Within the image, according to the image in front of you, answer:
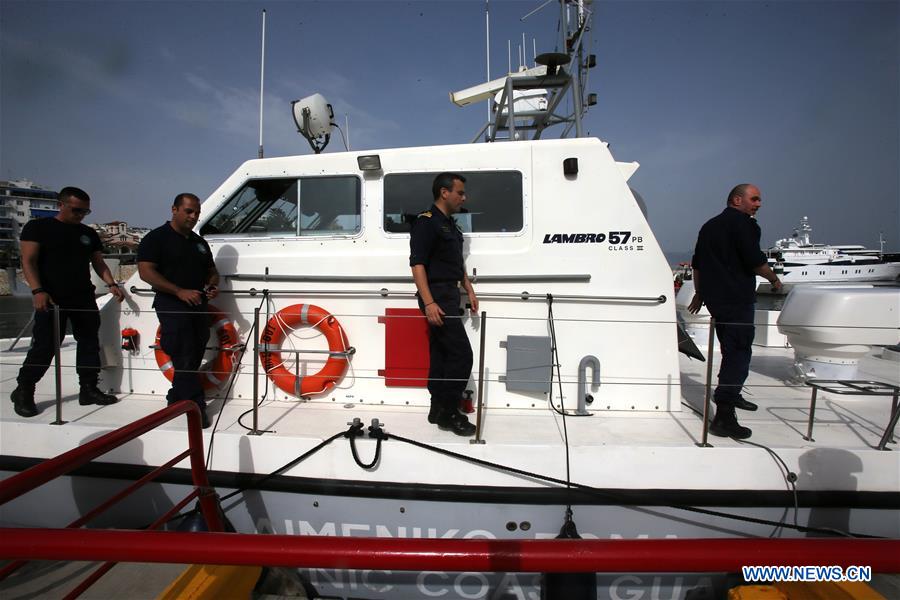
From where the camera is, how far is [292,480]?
235 cm

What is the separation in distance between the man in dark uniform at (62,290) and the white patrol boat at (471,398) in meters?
0.18

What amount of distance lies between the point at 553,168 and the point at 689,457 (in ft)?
6.48

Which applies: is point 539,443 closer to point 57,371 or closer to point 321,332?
point 321,332

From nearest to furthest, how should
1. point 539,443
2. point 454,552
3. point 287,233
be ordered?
point 454,552 → point 539,443 → point 287,233

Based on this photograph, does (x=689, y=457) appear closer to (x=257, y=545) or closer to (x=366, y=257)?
(x=257, y=545)

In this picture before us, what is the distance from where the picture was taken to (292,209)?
3.19m

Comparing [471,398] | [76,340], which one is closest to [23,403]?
[76,340]

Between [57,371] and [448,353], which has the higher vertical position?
[448,353]

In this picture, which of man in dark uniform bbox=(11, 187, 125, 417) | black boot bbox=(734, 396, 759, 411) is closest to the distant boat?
black boot bbox=(734, 396, 759, 411)

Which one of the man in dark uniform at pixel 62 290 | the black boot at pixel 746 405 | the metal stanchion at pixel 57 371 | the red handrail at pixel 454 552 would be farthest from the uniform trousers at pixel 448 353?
the man in dark uniform at pixel 62 290

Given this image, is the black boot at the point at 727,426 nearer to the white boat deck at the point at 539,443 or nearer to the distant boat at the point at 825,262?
the white boat deck at the point at 539,443

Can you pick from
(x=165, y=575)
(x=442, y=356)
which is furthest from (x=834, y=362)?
(x=165, y=575)

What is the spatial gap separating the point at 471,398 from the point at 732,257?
6.23 ft

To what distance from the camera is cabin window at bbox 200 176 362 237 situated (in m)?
3.13
